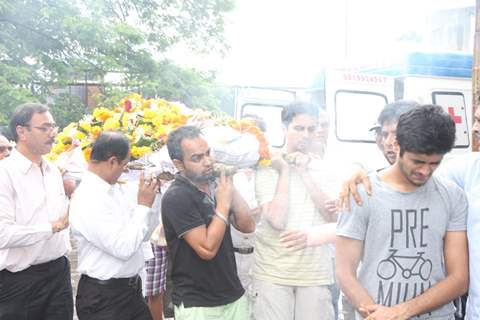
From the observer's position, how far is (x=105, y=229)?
3227 mm

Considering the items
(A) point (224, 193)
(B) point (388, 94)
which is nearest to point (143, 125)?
(A) point (224, 193)

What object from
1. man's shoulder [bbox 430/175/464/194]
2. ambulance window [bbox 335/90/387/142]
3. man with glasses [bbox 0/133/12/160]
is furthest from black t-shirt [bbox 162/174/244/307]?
ambulance window [bbox 335/90/387/142]

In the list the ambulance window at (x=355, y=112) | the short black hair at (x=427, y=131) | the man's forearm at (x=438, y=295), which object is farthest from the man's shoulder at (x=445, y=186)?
the ambulance window at (x=355, y=112)

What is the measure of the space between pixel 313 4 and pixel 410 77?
368 centimetres

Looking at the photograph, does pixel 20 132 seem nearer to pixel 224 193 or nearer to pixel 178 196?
pixel 178 196

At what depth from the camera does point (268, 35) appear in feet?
38.9

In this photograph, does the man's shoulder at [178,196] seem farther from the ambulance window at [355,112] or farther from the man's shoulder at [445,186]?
the ambulance window at [355,112]

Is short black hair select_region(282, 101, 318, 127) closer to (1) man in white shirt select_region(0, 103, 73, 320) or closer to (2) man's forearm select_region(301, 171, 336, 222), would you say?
(2) man's forearm select_region(301, 171, 336, 222)

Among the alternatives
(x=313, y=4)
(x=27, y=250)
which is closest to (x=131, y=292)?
(x=27, y=250)

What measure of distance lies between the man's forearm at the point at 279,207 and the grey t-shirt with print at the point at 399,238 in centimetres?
A: 113

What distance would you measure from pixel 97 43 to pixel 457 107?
7384mm

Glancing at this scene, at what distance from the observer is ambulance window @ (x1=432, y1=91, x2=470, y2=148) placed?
771 cm

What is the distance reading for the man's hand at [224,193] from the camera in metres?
3.03

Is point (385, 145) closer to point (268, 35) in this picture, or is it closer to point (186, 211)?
point (186, 211)
